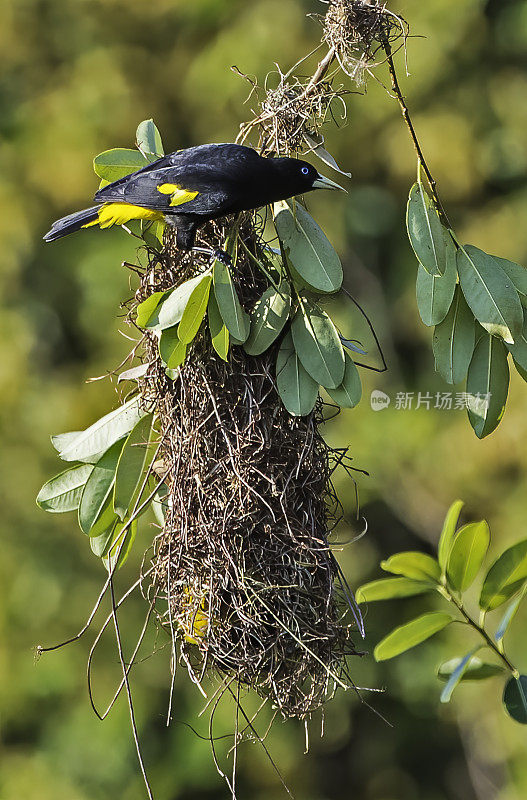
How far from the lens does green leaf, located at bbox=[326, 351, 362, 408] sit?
1383 millimetres

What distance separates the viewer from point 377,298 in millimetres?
4301

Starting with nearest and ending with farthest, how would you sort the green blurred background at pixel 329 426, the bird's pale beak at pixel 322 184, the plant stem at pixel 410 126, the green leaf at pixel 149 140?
the plant stem at pixel 410 126 < the bird's pale beak at pixel 322 184 < the green leaf at pixel 149 140 < the green blurred background at pixel 329 426

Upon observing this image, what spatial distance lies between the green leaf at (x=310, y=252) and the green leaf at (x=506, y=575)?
19.5 inches

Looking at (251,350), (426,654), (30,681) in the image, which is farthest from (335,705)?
(251,350)

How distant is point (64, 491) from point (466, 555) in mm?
709

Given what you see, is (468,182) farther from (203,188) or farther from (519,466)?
(203,188)

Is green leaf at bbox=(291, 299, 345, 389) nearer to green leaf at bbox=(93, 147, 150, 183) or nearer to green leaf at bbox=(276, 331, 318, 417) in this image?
green leaf at bbox=(276, 331, 318, 417)

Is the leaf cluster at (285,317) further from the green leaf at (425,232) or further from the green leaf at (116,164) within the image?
the green leaf at (116,164)

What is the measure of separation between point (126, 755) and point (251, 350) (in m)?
2.89

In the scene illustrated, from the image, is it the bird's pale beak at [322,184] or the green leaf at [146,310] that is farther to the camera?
the bird's pale beak at [322,184]

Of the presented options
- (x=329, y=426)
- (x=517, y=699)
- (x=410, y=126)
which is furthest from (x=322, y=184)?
(x=329, y=426)

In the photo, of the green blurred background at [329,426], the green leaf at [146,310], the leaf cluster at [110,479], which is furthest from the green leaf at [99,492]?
the green blurred background at [329,426]

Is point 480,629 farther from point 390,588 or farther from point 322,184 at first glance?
point 322,184

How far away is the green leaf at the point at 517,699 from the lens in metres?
1.40
